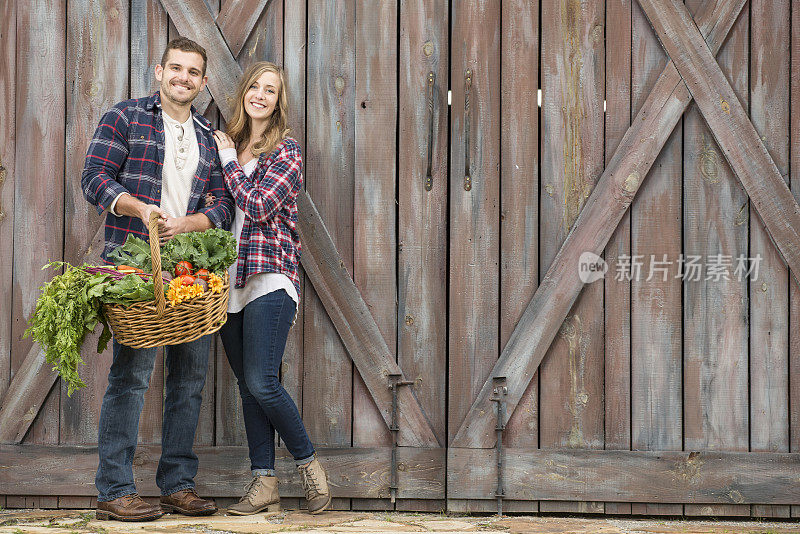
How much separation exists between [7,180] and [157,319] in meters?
1.50

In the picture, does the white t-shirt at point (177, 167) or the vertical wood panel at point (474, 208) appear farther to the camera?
the vertical wood panel at point (474, 208)

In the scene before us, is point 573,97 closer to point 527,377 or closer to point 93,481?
point 527,377

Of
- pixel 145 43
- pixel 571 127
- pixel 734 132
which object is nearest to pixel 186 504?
pixel 145 43

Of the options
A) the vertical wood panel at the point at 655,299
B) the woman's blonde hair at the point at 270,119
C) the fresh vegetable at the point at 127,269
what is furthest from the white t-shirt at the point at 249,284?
the vertical wood panel at the point at 655,299

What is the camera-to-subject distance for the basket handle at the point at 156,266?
266 cm

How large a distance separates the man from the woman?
13cm

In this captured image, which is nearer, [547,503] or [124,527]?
[124,527]

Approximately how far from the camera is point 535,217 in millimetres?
3617

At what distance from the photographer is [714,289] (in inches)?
141

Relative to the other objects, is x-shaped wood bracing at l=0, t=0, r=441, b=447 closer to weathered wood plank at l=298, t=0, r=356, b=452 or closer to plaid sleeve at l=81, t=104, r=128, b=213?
weathered wood plank at l=298, t=0, r=356, b=452

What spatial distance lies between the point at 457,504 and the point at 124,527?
59.5 inches

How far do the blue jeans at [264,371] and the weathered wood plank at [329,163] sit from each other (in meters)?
0.35

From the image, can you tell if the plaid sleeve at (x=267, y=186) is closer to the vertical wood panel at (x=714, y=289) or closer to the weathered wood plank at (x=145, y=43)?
the weathered wood plank at (x=145, y=43)

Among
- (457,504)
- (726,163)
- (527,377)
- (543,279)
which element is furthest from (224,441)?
(726,163)
